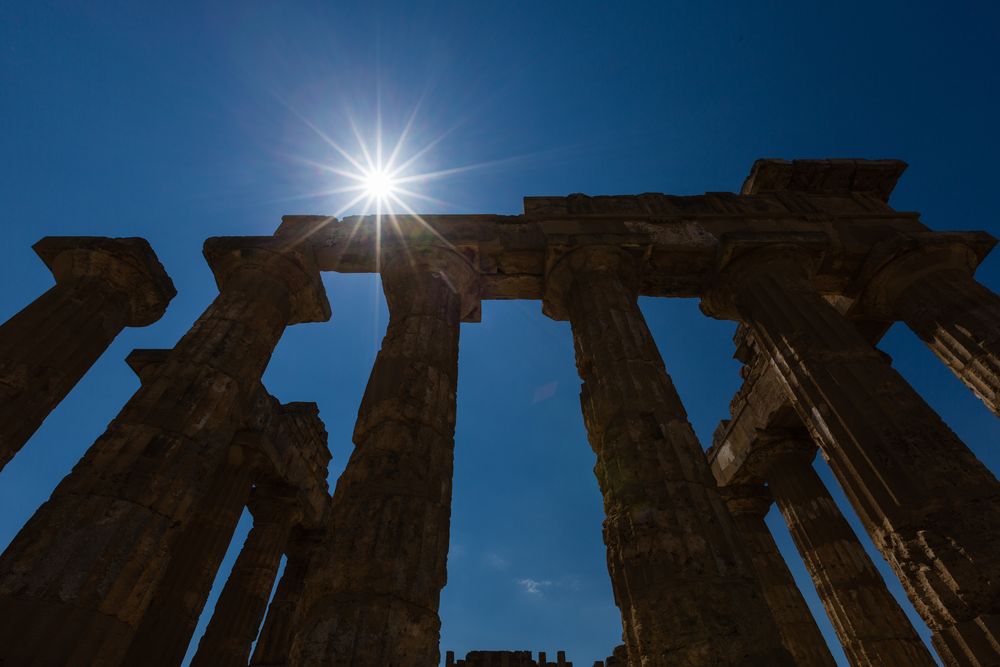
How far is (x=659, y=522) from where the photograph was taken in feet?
17.1

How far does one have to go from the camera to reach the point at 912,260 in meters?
9.76

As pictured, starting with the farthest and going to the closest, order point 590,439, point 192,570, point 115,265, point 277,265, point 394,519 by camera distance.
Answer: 1. point 192,570
2. point 115,265
3. point 277,265
4. point 590,439
5. point 394,519

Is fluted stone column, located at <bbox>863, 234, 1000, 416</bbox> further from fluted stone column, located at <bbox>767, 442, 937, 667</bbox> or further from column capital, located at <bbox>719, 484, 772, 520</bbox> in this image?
column capital, located at <bbox>719, 484, 772, 520</bbox>

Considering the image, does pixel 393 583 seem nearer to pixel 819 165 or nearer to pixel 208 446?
pixel 208 446

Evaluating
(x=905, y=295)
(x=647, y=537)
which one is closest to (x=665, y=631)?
(x=647, y=537)

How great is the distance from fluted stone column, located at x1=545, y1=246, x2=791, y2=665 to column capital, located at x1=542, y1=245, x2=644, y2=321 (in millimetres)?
1376

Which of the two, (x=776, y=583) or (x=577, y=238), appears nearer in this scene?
(x=577, y=238)

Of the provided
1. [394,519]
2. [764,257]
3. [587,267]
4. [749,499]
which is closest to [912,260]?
[764,257]

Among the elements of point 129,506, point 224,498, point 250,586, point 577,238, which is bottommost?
point 129,506

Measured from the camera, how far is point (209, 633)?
1124 cm

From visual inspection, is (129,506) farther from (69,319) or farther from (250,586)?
(250,586)

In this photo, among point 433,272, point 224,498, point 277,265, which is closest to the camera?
point 433,272

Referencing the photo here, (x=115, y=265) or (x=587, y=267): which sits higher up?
(x=115, y=265)

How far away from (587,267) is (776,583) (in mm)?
9284
